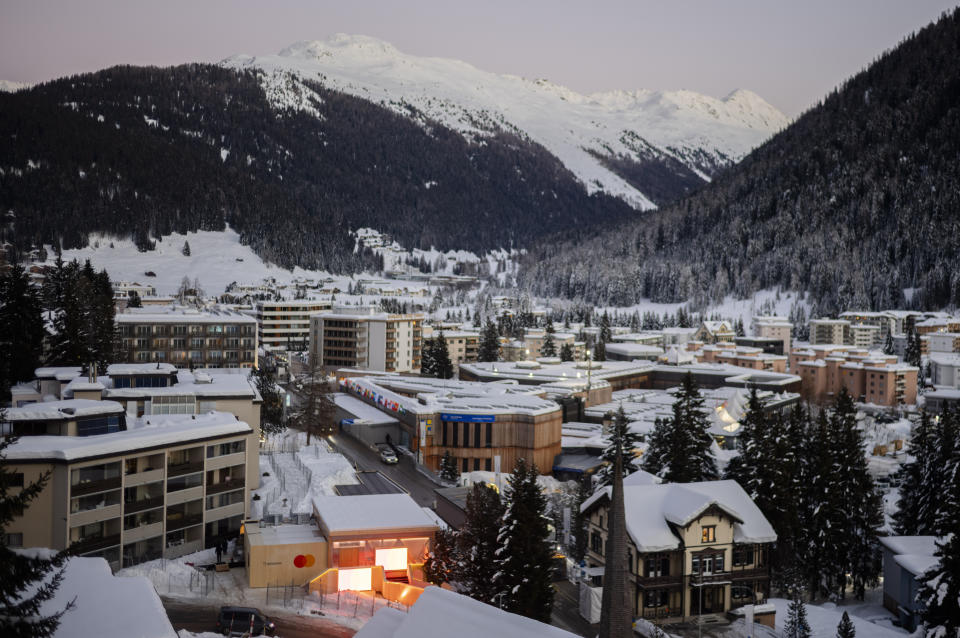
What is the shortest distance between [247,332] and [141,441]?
5345cm

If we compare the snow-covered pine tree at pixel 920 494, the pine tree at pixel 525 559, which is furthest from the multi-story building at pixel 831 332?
the pine tree at pixel 525 559

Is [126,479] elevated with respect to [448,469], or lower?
elevated

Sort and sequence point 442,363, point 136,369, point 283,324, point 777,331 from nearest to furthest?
1. point 136,369
2. point 442,363
3. point 283,324
4. point 777,331

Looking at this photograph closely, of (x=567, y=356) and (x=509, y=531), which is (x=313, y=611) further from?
(x=567, y=356)

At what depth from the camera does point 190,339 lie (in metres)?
83.2

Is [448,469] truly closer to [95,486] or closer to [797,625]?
[95,486]

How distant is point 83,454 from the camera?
31.6 metres

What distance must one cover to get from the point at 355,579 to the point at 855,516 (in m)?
24.9

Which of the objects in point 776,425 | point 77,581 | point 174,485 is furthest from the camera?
point 776,425

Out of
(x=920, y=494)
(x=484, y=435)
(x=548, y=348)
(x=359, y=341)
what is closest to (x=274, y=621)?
(x=920, y=494)

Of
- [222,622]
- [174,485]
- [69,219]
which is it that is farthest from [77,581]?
[69,219]

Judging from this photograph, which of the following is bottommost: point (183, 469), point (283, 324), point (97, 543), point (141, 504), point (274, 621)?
point (274, 621)

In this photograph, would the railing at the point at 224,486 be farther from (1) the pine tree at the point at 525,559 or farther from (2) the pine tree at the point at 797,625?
(2) the pine tree at the point at 797,625

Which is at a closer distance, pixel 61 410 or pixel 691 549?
pixel 691 549
